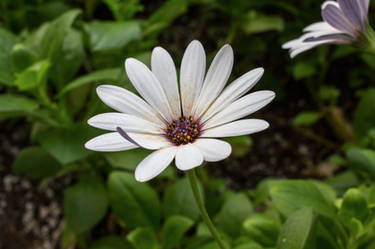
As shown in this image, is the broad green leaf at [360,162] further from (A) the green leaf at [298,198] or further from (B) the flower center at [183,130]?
(B) the flower center at [183,130]

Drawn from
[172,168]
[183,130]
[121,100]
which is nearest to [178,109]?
[183,130]

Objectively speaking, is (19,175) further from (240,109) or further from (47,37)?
(240,109)

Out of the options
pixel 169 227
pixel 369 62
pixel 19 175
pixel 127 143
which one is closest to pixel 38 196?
pixel 19 175

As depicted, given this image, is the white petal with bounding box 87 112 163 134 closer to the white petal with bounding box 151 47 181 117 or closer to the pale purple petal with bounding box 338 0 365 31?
the white petal with bounding box 151 47 181 117

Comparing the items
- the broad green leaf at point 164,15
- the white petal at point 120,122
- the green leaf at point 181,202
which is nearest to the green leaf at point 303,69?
the broad green leaf at point 164,15

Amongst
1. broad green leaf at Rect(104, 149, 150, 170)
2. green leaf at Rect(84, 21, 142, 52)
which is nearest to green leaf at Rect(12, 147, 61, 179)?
broad green leaf at Rect(104, 149, 150, 170)

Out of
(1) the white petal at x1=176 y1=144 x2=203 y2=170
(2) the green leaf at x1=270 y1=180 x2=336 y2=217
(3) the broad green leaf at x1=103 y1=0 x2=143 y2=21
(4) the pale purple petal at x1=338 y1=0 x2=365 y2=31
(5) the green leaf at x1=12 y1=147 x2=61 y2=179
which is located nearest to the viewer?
(1) the white petal at x1=176 y1=144 x2=203 y2=170
